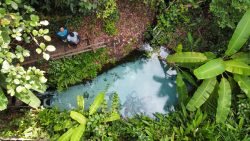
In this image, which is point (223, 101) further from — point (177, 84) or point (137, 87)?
point (137, 87)

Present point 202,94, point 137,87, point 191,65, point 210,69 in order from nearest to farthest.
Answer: point 210,69
point 202,94
point 191,65
point 137,87

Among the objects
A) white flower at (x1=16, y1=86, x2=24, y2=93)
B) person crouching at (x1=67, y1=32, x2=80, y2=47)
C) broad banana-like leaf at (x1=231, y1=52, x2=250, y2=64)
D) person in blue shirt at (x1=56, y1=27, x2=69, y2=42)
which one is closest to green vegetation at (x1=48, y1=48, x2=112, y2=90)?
person crouching at (x1=67, y1=32, x2=80, y2=47)

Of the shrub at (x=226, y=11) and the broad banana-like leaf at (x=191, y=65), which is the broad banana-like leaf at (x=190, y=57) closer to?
the broad banana-like leaf at (x=191, y=65)

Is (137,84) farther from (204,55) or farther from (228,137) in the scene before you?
(228,137)

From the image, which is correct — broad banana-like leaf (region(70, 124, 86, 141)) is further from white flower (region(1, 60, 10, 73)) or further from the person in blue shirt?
white flower (region(1, 60, 10, 73))

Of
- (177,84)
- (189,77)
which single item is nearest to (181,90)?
(177,84)

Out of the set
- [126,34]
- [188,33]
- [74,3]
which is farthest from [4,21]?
[188,33]

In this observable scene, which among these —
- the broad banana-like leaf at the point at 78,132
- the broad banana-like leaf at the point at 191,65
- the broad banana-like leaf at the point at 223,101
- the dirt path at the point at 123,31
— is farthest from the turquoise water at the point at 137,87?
the broad banana-like leaf at the point at 223,101
